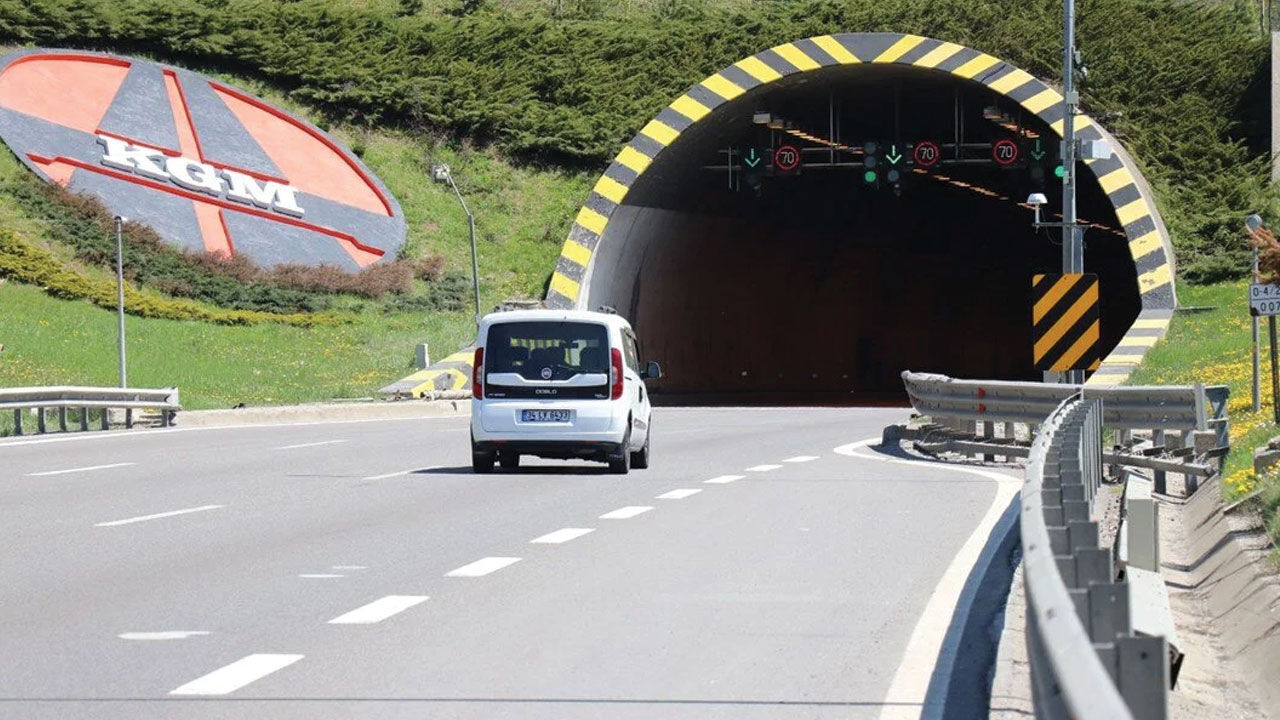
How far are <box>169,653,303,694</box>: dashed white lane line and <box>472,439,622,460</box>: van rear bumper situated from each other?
13.0 m

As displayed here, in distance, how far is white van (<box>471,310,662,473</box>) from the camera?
73.5 feet

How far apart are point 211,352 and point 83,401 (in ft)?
51.5

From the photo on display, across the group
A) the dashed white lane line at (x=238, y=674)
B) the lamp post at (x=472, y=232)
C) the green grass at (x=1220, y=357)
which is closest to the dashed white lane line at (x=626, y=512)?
the green grass at (x=1220, y=357)

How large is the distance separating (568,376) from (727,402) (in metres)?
33.2

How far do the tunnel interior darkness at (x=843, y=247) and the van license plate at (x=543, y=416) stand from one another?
2506 centimetres

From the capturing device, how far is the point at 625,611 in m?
10.9

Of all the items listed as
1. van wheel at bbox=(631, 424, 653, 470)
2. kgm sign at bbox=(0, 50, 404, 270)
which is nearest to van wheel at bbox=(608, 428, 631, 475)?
van wheel at bbox=(631, 424, 653, 470)

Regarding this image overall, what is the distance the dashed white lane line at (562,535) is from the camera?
48.3 ft

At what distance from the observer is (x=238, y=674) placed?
877 centimetres

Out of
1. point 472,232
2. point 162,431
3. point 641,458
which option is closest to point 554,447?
point 641,458

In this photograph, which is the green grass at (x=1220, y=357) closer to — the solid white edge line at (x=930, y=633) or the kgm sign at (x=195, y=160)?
the solid white edge line at (x=930, y=633)

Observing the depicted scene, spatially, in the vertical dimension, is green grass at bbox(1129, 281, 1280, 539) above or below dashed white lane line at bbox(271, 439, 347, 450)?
above

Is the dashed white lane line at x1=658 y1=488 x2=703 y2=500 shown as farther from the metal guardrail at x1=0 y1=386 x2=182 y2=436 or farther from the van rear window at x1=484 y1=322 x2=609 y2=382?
the metal guardrail at x1=0 y1=386 x2=182 y2=436

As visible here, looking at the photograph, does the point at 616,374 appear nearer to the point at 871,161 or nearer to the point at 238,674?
the point at 238,674
